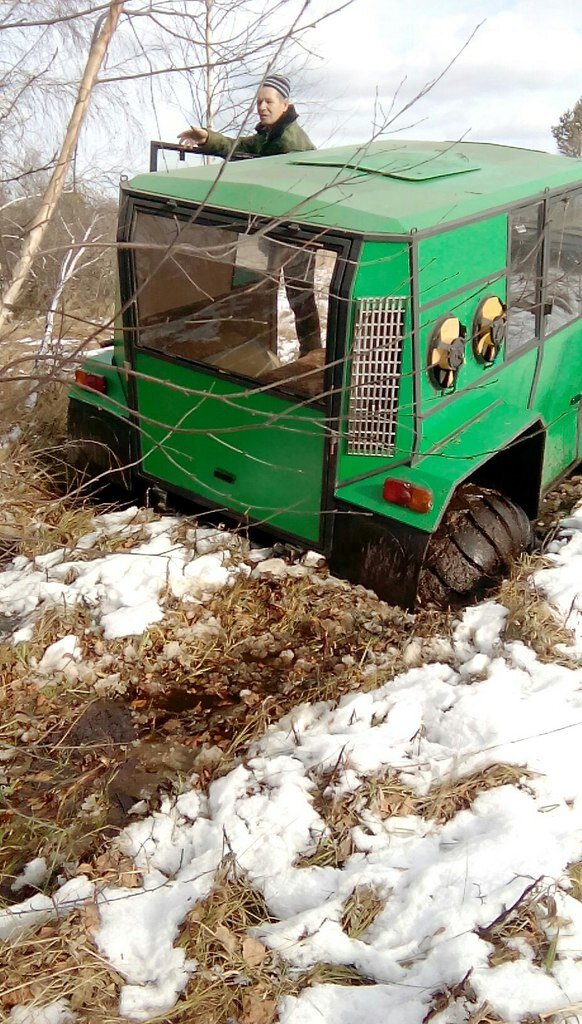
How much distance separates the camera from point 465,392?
343cm

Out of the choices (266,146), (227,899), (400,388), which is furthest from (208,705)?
(266,146)

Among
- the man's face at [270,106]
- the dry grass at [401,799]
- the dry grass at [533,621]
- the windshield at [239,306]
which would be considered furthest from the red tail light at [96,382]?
the dry grass at [401,799]

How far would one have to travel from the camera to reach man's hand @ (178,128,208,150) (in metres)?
4.47

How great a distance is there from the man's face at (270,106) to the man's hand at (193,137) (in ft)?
1.70

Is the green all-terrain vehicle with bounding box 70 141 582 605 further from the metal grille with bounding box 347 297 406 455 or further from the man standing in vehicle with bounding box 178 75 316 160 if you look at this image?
the man standing in vehicle with bounding box 178 75 316 160

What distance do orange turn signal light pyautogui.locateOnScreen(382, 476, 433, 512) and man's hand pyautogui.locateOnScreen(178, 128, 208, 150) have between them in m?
2.48

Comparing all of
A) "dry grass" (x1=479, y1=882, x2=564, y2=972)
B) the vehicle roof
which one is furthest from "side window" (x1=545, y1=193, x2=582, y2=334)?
"dry grass" (x1=479, y1=882, x2=564, y2=972)

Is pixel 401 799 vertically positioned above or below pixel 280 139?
below

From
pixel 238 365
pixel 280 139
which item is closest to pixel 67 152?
pixel 238 365

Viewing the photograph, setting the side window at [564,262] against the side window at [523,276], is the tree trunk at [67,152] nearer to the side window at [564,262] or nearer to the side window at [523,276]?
the side window at [523,276]

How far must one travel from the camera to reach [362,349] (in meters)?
3.07

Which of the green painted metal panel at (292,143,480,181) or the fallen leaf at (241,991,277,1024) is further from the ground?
the green painted metal panel at (292,143,480,181)

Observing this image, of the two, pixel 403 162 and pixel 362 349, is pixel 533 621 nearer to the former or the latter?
pixel 362 349

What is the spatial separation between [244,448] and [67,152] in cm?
143
